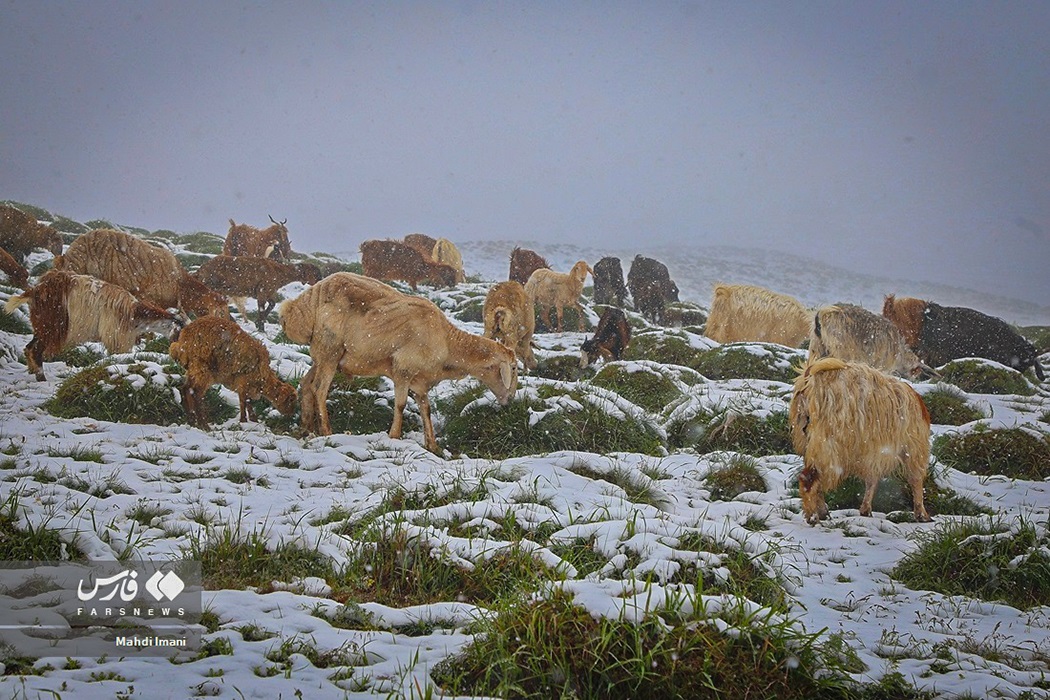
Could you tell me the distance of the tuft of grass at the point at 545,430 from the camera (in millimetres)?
6891

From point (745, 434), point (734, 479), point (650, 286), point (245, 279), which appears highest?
point (650, 286)

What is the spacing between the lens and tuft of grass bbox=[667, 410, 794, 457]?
6.81 m

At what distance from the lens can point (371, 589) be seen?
3641 mm

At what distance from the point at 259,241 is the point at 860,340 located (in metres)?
13.2

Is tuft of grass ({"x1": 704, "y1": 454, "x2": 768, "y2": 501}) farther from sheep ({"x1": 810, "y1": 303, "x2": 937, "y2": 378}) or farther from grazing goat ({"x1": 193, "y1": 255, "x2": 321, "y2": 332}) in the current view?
grazing goat ({"x1": 193, "y1": 255, "x2": 321, "y2": 332})

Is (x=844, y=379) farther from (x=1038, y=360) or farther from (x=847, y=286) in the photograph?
(x=847, y=286)

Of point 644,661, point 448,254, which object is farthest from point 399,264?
point 644,661

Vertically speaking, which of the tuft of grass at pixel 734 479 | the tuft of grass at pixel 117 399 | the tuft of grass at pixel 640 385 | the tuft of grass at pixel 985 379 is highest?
the tuft of grass at pixel 985 379

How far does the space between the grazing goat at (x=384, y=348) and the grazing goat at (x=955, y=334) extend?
633 centimetres

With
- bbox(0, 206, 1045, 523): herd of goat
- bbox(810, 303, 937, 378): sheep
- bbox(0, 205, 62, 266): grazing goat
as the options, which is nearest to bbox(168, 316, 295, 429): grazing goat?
bbox(0, 206, 1045, 523): herd of goat

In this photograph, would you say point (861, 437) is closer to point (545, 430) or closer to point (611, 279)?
point (545, 430)

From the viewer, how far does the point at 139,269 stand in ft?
31.7

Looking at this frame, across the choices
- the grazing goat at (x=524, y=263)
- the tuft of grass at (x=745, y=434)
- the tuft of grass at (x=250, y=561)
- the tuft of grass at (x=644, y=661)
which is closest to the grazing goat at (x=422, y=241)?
the grazing goat at (x=524, y=263)

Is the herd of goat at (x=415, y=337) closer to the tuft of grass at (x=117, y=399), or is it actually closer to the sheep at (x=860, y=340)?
the sheep at (x=860, y=340)
